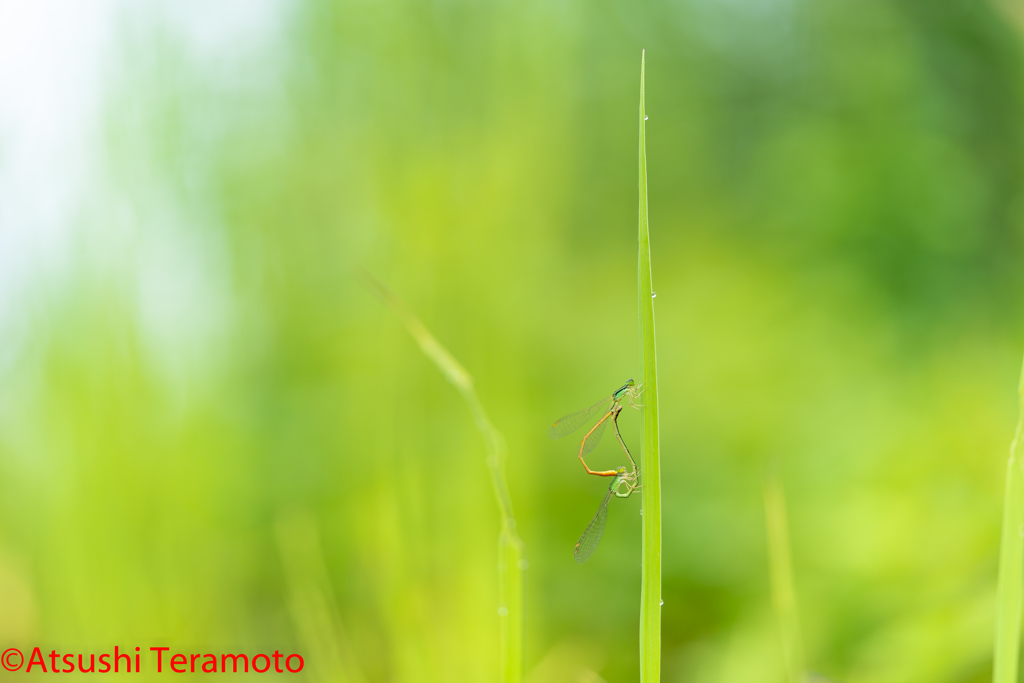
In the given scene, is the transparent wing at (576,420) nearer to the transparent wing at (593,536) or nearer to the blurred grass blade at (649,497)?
the transparent wing at (593,536)

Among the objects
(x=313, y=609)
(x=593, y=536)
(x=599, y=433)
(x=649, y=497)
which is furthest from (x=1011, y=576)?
(x=313, y=609)

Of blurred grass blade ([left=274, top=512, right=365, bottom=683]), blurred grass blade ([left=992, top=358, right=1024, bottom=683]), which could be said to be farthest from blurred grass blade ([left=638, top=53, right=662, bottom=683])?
blurred grass blade ([left=274, top=512, right=365, bottom=683])

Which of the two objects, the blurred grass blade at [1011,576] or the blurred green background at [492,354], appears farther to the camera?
the blurred green background at [492,354]

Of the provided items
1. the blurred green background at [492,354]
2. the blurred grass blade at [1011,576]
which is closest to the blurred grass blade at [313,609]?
the blurred green background at [492,354]

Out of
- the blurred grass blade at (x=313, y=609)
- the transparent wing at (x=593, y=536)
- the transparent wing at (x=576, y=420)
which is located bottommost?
the blurred grass blade at (x=313, y=609)

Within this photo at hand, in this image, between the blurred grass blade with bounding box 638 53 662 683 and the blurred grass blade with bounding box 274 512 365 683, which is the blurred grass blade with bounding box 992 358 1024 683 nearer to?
the blurred grass blade with bounding box 638 53 662 683

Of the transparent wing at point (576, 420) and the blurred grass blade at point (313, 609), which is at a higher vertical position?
the transparent wing at point (576, 420)

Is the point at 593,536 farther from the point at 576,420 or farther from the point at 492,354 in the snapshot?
the point at 492,354
